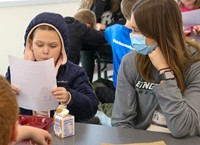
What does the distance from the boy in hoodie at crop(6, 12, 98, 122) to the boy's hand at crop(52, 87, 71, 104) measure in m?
0.12

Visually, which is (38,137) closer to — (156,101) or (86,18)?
(156,101)

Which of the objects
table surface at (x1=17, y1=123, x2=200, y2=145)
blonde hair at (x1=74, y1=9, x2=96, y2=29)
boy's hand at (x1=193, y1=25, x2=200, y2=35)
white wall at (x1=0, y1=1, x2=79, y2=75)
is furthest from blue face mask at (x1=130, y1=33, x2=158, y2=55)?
white wall at (x1=0, y1=1, x2=79, y2=75)

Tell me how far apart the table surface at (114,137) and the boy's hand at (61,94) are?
17cm

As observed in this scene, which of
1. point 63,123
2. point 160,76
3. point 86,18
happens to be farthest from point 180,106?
point 86,18

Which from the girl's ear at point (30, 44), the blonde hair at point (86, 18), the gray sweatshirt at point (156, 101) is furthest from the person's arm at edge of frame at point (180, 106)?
the blonde hair at point (86, 18)

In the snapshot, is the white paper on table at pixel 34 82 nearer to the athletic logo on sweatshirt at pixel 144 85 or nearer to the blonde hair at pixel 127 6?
the athletic logo on sweatshirt at pixel 144 85

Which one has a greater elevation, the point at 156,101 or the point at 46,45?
the point at 46,45

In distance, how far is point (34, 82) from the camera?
4.71 ft

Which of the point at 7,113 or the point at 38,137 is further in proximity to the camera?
the point at 38,137

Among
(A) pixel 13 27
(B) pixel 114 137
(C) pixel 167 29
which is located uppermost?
(C) pixel 167 29

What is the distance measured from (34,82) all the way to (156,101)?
52cm

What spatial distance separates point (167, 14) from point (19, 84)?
672mm

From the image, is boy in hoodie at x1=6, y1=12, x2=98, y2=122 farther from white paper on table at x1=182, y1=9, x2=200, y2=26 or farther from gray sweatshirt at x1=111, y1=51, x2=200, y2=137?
white paper on table at x1=182, y1=9, x2=200, y2=26

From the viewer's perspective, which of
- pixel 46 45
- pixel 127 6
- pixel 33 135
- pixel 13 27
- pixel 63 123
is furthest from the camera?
pixel 13 27
